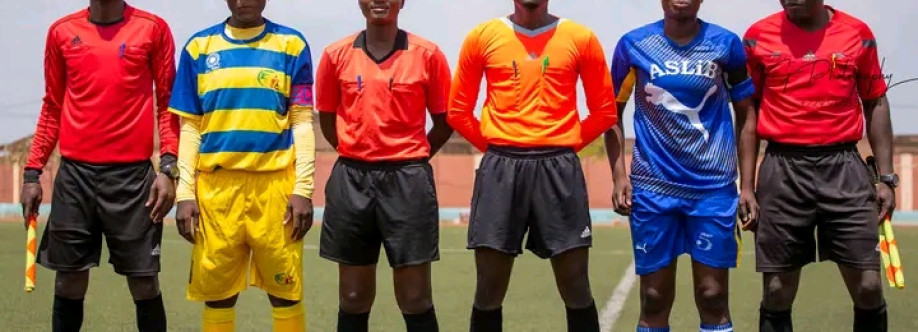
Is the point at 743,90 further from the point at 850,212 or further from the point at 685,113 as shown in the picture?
the point at 850,212

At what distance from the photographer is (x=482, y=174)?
6.26 metres

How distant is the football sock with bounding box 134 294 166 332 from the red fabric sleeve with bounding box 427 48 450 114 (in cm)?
165

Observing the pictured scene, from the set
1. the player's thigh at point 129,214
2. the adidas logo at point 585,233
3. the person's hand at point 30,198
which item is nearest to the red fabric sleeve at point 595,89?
the adidas logo at point 585,233

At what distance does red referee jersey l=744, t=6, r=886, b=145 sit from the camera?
6531mm

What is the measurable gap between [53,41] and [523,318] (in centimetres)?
413

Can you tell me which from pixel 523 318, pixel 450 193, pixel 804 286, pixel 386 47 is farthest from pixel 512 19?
pixel 450 193

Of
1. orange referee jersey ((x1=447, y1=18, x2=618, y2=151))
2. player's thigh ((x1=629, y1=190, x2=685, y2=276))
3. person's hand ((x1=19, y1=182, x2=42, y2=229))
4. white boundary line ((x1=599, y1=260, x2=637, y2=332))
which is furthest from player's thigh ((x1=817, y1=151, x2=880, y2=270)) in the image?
person's hand ((x1=19, y1=182, x2=42, y2=229))

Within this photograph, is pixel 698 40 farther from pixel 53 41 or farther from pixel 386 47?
pixel 53 41

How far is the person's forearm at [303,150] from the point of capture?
245 inches

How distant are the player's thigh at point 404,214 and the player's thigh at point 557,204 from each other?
0.47 metres

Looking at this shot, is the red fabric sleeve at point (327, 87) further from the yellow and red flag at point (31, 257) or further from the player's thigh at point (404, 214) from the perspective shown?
the yellow and red flag at point (31, 257)

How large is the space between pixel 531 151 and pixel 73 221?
2.26 metres

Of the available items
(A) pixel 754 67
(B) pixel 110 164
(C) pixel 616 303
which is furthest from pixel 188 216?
(C) pixel 616 303

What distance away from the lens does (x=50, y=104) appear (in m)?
6.74
